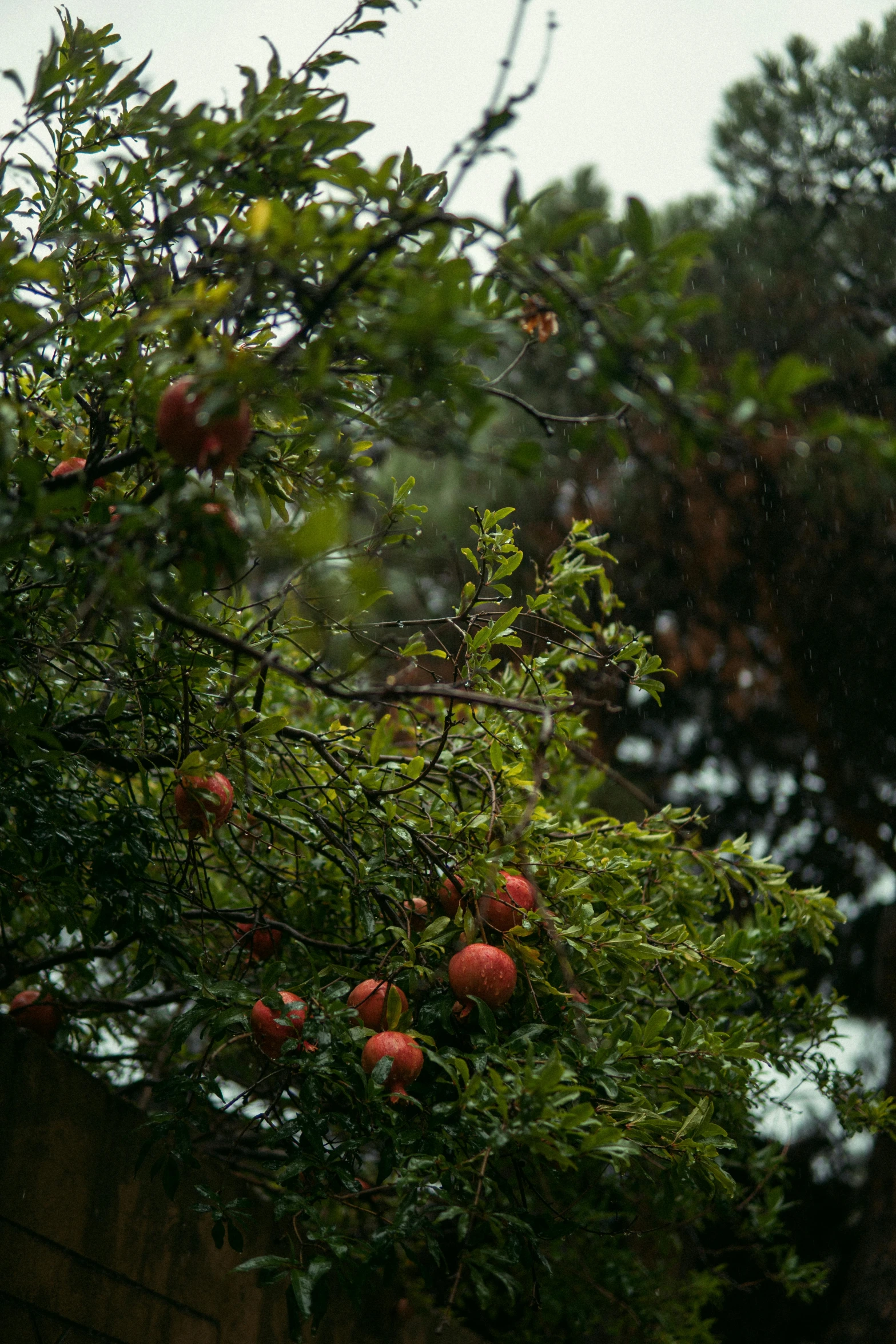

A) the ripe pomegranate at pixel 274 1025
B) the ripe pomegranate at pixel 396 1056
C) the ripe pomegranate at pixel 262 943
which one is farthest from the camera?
the ripe pomegranate at pixel 262 943

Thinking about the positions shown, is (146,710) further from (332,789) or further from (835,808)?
(835,808)

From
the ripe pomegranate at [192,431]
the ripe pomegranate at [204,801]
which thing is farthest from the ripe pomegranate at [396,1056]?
the ripe pomegranate at [192,431]

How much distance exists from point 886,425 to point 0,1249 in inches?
101

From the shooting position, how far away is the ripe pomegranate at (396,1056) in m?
2.02

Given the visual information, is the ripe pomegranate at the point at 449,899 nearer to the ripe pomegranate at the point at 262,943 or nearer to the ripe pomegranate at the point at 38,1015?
the ripe pomegranate at the point at 262,943

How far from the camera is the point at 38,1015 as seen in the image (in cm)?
293

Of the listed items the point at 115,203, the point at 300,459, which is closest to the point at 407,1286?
the point at 300,459

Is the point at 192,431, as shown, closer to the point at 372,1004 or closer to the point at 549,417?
the point at 549,417

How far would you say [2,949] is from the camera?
2664mm

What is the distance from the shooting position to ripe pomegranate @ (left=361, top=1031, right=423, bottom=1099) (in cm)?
202

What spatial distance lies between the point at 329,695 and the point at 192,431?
16.0 inches

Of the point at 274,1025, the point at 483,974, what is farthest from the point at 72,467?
the point at 483,974

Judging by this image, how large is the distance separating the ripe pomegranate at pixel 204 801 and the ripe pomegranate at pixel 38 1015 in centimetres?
97

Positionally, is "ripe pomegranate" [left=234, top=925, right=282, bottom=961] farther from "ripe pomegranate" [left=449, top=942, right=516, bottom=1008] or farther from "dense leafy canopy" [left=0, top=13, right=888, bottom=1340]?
"ripe pomegranate" [left=449, top=942, right=516, bottom=1008]
